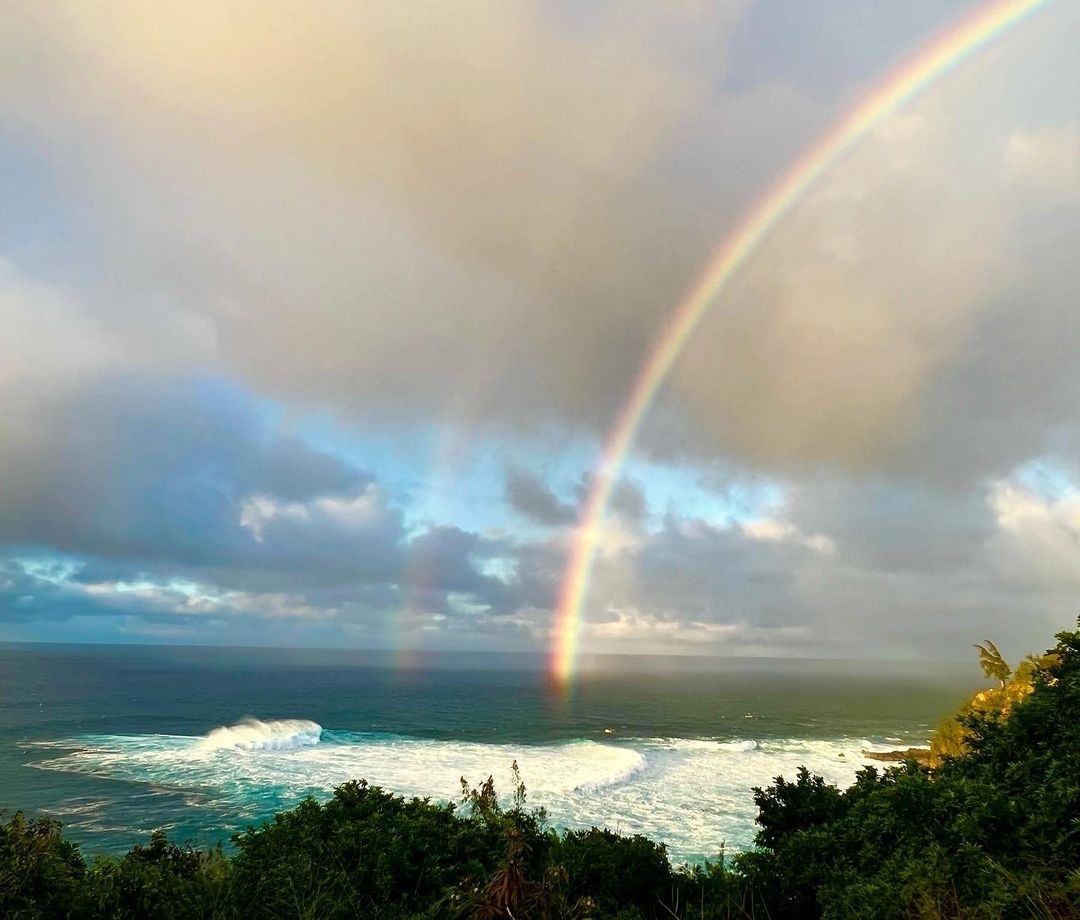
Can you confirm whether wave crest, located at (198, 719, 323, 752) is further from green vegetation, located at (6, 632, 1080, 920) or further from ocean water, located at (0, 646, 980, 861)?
green vegetation, located at (6, 632, 1080, 920)

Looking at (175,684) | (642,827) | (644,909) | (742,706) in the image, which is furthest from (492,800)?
(175,684)

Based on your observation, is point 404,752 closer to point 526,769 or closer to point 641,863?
point 526,769

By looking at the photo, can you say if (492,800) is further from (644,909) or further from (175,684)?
(175,684)

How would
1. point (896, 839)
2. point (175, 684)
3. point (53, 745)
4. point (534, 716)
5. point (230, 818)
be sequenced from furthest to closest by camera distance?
point (175, 684) → point (534, 716) → point (53, 745) → point (230, 818) → point (896, 839)

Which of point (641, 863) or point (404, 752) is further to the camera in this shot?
point (404, 752)

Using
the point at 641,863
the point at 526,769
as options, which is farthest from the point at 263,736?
the point at 641,863

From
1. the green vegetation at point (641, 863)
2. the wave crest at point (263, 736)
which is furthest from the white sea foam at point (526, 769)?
the green vegetation at point (641, 863)
